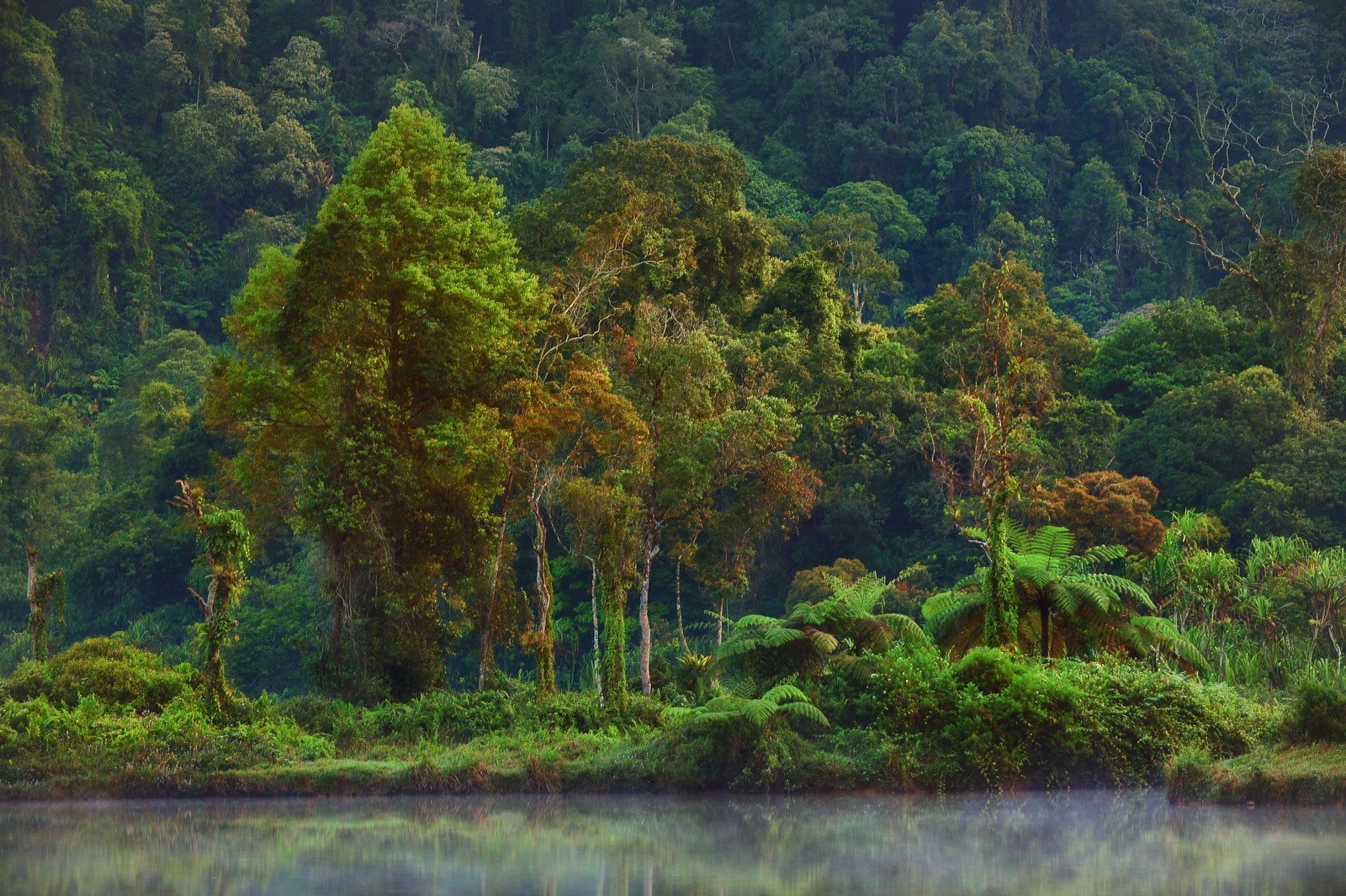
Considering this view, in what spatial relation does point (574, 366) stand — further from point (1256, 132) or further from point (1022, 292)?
point (1256, 132)

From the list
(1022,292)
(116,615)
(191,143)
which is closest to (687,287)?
(1022,292)

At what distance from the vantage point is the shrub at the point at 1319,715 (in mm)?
21094

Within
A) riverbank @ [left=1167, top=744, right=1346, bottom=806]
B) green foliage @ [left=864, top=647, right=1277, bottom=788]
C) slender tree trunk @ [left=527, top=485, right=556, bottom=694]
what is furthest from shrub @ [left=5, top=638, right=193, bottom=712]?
riverbank @ [left=1167, top=744, right=1346, bottom=806]

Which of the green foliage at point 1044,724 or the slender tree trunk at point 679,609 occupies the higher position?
the slender tree trunk at point 679,609

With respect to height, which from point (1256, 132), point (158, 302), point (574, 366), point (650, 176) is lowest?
point (574, 366)

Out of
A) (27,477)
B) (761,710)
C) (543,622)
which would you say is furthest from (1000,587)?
(27,477)

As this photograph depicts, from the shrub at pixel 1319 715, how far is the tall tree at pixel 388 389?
1325cm

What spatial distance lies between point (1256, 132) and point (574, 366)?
56.1 metres

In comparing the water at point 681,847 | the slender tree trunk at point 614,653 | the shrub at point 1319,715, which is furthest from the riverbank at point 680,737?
the water at point 681,847

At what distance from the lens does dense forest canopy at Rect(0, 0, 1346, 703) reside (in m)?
30.3

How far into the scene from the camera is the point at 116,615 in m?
53.5

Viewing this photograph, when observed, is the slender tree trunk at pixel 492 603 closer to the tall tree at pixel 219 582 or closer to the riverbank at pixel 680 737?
the riverbank at pixel 680 737

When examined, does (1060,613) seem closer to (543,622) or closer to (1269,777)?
(1269,777)

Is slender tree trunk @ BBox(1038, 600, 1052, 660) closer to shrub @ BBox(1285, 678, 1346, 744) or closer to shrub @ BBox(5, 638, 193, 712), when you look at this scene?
shrub @ BBox(1285, 678, 1346, 744)
